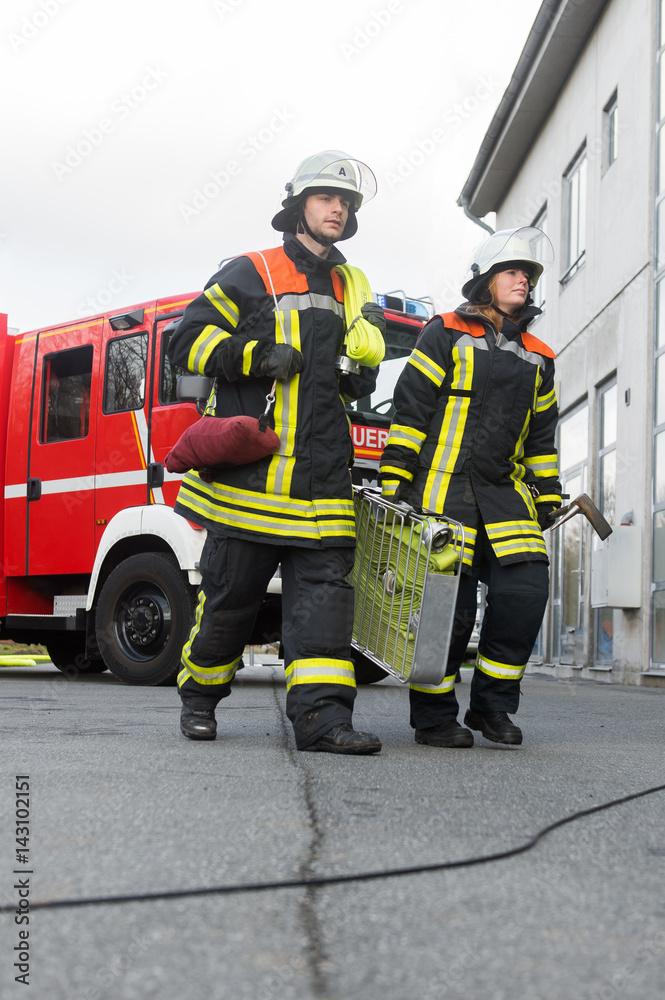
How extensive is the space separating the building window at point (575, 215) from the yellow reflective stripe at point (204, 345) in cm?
1008

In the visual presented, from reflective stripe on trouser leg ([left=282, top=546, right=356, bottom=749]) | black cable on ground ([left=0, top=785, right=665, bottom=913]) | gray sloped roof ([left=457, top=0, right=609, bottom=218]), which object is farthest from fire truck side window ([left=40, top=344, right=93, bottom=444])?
gray sloped roof ([left=457, top=0, right=609, bottom=218])

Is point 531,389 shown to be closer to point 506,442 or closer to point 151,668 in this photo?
point 506,442

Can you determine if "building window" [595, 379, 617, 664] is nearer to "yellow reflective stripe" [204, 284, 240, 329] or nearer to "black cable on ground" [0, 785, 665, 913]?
"yellow reflective stripe" [204, 284, 240, 329]

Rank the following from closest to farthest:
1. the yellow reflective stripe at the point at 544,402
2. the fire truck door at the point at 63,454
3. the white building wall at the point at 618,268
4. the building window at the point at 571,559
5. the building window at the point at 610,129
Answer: the yellow reflective stripe at the point at 544,402 → the fire truck door at the point at 63,454 → the white building wall at the point at 618,268 → the building window at the point at 610,129 → the building window at the point at 571,559

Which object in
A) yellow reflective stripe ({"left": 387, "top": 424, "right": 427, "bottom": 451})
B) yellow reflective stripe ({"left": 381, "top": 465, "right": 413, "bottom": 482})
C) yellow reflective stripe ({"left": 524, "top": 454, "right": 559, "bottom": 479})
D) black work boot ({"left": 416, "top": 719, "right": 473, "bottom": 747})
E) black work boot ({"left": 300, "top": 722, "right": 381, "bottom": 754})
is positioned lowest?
black work boot ({"left": 416, "top": 719, "right": 473, "bottom": 747})

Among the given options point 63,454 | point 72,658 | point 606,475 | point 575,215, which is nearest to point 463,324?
point 63,454

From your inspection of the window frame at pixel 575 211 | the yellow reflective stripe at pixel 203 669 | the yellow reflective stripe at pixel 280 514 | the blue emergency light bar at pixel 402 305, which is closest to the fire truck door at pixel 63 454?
the blue emergency light bar at pixel 402 305

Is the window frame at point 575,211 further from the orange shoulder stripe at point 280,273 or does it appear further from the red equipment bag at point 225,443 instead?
the red equipment bag at point 225,443

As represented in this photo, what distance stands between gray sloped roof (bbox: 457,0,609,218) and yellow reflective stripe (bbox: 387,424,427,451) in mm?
10323

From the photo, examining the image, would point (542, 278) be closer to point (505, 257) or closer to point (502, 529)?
point (505, 257)

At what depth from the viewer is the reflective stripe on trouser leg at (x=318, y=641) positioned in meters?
3.63

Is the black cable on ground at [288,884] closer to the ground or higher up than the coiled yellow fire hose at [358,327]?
closer to the ground

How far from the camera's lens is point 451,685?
3984 mm

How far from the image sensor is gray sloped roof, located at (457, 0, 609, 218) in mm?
13070
